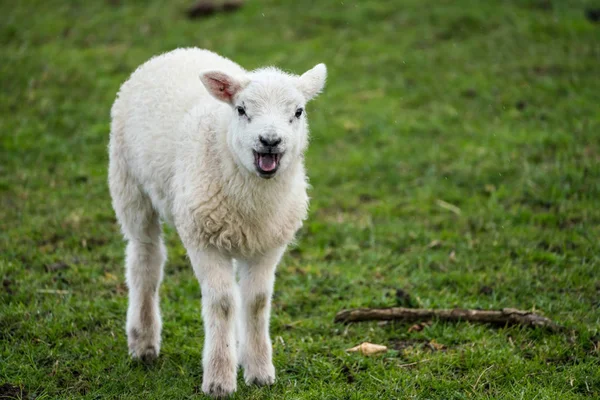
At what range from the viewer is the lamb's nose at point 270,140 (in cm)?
479

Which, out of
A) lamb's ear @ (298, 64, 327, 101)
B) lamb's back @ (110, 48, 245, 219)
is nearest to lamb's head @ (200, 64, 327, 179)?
lamb's ear @ (298, 64, 327, 101)

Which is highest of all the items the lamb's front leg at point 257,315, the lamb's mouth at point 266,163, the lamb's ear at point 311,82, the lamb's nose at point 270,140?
the lamb's ear at point 311,82

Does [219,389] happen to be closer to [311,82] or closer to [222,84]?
[222,84]

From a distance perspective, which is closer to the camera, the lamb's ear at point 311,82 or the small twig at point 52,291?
the lamb's ear at point 311,82

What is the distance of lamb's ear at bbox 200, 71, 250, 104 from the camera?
508cm

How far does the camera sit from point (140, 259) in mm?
5895

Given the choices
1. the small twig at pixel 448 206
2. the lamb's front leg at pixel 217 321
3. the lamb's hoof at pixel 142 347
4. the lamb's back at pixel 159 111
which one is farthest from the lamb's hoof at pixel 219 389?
the small twig at pixel 448 206

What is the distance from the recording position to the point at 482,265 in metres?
7.30

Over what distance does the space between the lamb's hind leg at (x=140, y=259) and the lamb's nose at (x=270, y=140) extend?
150 centimetres

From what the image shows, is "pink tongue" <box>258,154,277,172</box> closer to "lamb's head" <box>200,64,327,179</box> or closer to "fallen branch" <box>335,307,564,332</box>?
"lamb's head" <box>200,64,327,179</box>

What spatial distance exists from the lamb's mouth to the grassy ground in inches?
59.3

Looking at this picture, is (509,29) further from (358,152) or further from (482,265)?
(482,265)

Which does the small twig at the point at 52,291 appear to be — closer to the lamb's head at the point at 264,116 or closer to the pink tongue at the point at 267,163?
the lamb's head at the point at 264,116

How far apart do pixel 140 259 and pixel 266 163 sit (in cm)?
161
